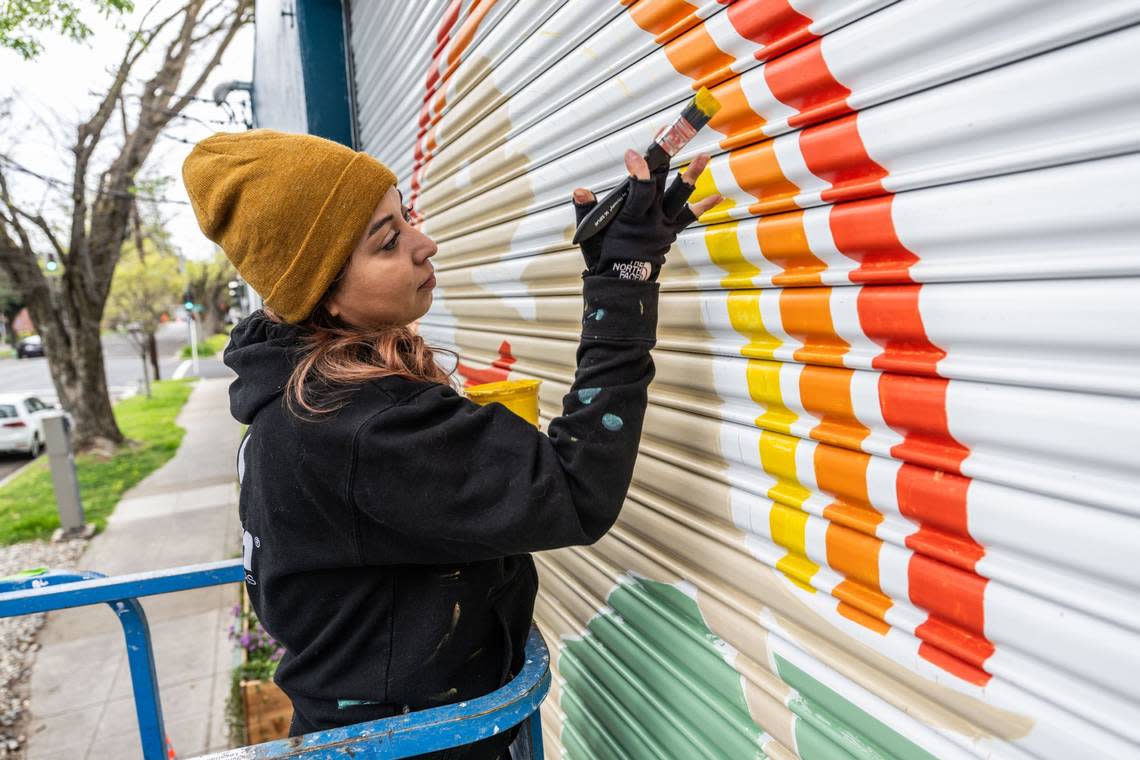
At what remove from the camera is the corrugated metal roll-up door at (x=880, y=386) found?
0.93 meters

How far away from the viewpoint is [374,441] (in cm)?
138

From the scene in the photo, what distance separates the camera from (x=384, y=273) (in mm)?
1642

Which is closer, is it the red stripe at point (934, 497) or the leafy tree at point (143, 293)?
the red stripe at point (934, 497)

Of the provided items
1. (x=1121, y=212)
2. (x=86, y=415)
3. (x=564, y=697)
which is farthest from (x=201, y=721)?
(x=86, y=415)

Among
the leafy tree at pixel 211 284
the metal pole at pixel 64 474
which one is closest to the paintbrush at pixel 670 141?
the metal pole at pixel 64 474

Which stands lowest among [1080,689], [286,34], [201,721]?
[201,721]

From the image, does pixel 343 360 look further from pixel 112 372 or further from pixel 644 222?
pixel 112 372

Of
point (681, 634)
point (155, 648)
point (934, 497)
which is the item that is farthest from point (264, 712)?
point (934, 497)

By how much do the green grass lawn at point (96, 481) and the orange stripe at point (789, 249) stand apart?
36.4ft

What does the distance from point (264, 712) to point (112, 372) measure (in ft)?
128

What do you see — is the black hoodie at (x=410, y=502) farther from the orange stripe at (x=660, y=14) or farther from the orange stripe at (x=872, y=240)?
the orange stripe at (x=660, y=14)

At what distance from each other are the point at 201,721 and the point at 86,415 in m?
11.7

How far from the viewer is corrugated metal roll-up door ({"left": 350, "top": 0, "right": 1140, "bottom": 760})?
934 millimetres

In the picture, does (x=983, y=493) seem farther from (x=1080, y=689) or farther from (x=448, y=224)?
(x=448, y=224)
